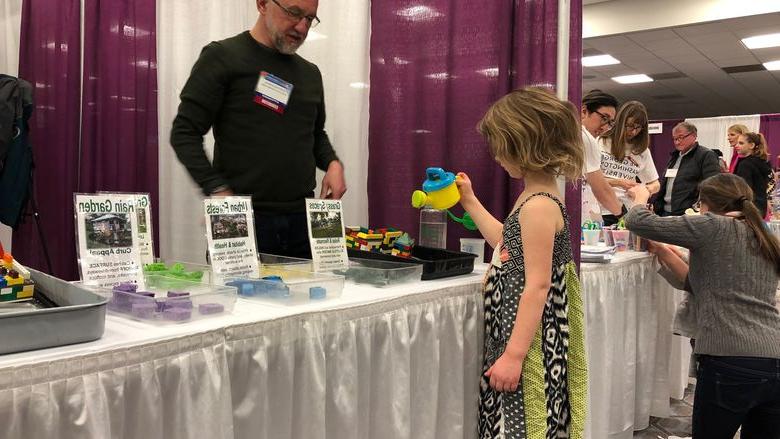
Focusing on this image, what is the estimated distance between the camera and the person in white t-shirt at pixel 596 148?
81.0 inches

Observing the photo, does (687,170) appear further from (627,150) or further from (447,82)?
(447,82)

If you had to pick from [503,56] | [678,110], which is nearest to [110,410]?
[503,56]

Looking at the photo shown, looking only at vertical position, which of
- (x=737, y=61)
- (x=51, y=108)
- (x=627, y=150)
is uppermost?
(x=737, y=61)

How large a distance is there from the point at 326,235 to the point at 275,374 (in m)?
0.44

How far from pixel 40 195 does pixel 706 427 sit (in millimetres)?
2761

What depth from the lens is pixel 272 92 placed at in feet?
5.43

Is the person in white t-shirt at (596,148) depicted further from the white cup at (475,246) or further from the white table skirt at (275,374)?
the white table skirt at (275,374)

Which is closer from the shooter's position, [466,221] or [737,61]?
[466,221]

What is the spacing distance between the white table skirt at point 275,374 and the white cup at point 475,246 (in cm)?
39

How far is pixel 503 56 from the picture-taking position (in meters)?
1.86

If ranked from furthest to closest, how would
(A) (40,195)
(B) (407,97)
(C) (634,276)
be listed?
(A) (40,195) < (C) (634,276) < (B) (407,97)

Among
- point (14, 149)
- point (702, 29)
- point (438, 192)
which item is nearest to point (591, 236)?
point (438, 192)

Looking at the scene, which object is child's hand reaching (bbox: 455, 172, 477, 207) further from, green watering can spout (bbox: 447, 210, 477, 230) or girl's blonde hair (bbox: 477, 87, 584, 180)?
girl's blonde hair (bbox: 477, 87, 584, 180)

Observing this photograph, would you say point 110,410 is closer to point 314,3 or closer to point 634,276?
point 314,3
